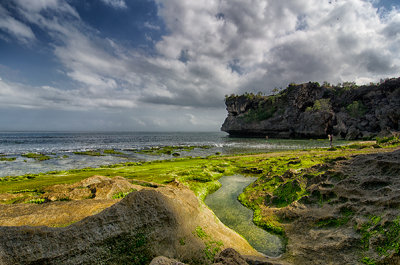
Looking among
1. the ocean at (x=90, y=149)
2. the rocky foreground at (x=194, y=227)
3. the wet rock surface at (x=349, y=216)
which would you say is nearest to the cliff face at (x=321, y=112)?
the ocean at (x=90, y=149)

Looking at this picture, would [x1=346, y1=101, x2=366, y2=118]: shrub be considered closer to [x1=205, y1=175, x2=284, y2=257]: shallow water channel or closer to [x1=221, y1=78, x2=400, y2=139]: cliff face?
[x1=221, y1=78, x2=400, y2=139]: cliff face

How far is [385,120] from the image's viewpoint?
285 ft

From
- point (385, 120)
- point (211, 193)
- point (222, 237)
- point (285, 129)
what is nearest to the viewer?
point (222, 237)

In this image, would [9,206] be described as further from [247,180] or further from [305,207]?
[247,180]

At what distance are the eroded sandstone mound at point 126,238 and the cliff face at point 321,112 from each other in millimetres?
100843

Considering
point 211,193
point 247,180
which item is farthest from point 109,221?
point 247,180

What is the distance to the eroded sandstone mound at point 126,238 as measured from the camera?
161 inches

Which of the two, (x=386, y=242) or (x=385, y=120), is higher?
(x=385, y=120)

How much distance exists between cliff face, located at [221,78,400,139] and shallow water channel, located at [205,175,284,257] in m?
91.8

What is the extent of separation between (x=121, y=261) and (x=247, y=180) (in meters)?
16.1

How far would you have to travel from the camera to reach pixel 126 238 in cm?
504

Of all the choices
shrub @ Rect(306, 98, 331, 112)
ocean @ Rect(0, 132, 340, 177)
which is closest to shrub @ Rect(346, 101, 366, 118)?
shrub @ Rect(306, 98, 331, 112)

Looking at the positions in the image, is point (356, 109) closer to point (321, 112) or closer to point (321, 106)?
point (321, 106)

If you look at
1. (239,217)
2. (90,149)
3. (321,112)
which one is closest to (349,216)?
(239,217)
